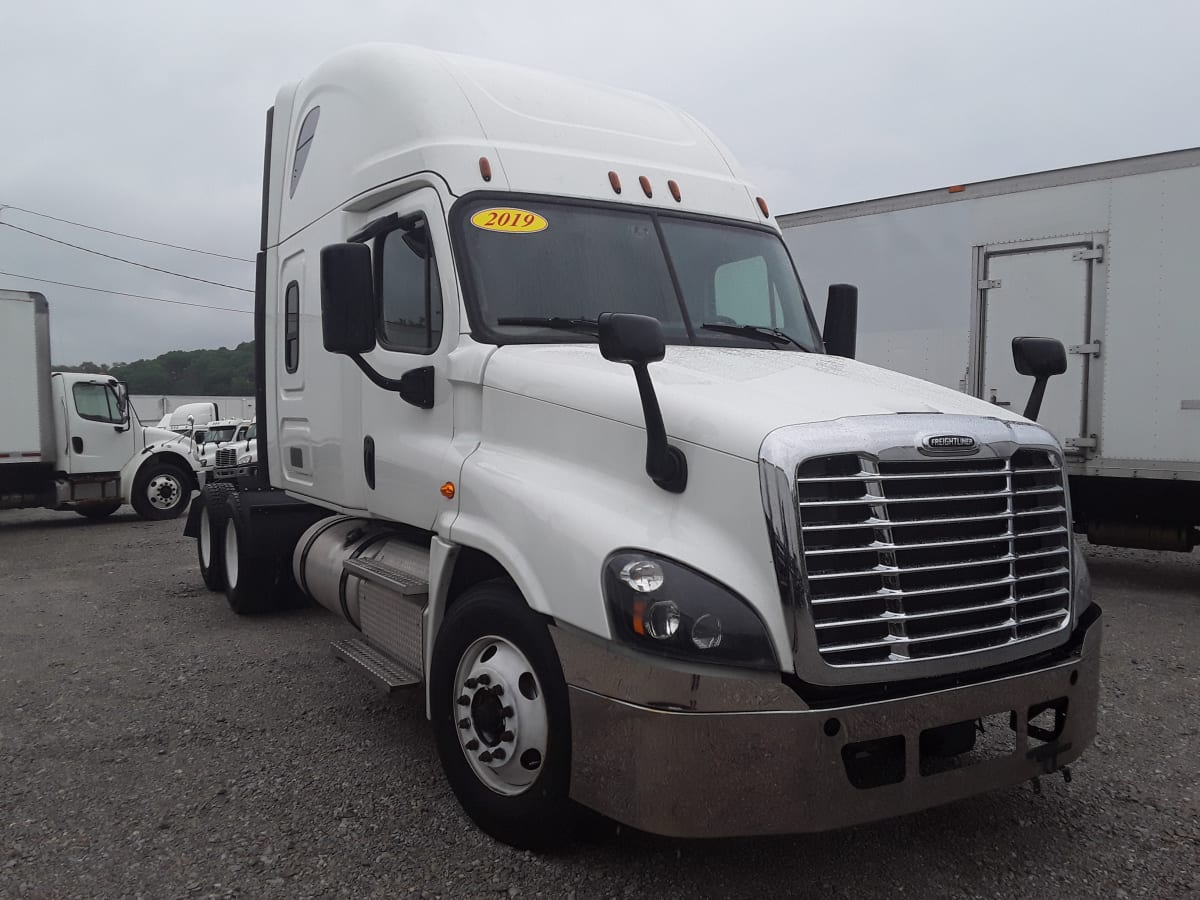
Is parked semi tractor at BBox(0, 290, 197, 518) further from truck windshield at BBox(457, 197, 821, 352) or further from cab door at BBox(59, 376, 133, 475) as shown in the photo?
truck windshield at BBox(457, 197, 821, 352)

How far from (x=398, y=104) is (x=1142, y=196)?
6.56 metres

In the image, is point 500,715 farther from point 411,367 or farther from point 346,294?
point 346,294

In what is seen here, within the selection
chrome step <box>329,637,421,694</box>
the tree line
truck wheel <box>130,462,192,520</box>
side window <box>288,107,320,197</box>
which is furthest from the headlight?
the tree line

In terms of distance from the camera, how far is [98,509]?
630 inches

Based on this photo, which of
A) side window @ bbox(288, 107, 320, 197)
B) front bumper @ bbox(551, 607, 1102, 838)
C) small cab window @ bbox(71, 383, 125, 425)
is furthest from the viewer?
small cab window @ bbox(71, 383, 125, 425)

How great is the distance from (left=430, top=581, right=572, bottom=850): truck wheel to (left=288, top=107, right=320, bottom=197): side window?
3326 mm

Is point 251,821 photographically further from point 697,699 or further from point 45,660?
point 45,660

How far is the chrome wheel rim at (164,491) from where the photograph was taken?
15.4m

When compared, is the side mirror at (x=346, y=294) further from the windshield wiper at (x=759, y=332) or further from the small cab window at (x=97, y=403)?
the small cab window at (x=97, y=403)

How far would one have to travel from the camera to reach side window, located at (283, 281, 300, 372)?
579cm

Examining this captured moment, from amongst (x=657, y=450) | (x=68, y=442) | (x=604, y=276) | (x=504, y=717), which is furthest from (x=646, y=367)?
(x=68, y=442)

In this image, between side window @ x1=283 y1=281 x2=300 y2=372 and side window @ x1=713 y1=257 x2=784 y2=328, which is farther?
side window @ x1=283 y1=281 x2=300 y2=372

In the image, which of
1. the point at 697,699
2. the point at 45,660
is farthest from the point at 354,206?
the point at 45,660

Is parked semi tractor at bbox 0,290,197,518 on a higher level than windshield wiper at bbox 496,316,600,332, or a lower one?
lower
